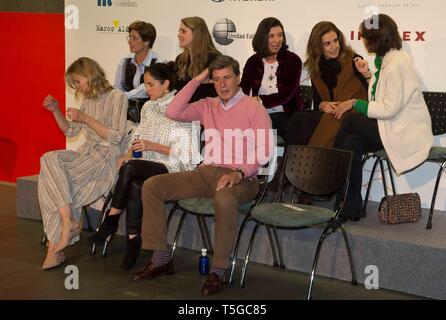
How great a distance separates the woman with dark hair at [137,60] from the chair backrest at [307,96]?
1.43m

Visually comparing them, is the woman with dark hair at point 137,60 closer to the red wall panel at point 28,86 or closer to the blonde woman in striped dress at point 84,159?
the red wall panel at point 28,86

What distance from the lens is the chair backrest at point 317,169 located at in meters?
4.39

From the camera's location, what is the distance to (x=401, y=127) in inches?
183

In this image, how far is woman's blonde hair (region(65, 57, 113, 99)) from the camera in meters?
5.07

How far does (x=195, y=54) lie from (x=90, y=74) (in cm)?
86

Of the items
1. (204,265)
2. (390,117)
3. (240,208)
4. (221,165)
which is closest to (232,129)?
(221,165)

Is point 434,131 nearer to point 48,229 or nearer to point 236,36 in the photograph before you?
point 236,36

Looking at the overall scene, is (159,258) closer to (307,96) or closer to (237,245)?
(237,245)

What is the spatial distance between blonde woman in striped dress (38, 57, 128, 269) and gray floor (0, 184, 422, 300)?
261 millimetres

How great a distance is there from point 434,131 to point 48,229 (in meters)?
2.73

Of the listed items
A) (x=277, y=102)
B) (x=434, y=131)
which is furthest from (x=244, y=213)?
(x=434, y=131)

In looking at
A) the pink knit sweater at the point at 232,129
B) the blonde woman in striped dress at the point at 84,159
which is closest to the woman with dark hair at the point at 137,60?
the blonde woman in striped dress at the point at 84,159

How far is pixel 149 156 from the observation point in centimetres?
496

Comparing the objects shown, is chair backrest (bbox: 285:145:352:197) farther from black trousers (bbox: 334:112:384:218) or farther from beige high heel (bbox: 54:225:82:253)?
beige high heel (bbox: 54:225:82:253)
